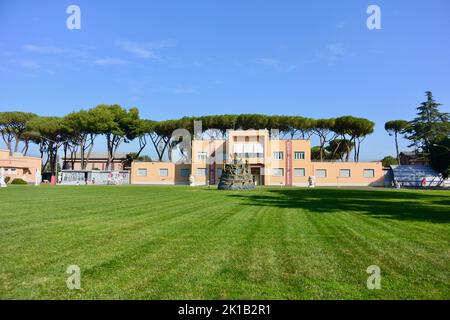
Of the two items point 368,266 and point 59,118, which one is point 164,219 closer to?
point 368,266

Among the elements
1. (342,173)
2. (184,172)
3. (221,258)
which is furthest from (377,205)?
(184,172)

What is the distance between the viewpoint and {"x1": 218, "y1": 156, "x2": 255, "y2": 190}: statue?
120 ft

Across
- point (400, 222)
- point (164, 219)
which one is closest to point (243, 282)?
point (164, 219)

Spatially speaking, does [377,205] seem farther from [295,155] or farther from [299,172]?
[295,155]

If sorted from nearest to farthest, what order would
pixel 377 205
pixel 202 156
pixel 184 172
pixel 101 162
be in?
pixel 377 205 < pixel 202 156 < pixel 184 172 < pixel 101 162

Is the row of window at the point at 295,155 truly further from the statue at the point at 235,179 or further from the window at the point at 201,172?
the statue at the point at 235,179

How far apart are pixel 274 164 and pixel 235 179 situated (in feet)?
Result: 81.3

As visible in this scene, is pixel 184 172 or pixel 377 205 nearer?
pixel 377 205

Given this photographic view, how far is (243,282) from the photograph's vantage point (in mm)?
5266

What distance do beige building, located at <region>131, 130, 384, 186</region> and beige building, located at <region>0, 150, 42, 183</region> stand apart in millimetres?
31448

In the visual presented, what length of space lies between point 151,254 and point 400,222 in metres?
8.63

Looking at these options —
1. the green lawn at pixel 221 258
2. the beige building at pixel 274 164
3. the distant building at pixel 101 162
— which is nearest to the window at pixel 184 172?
the beige building at pixel 274 164

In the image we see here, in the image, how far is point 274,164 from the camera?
60.3 m

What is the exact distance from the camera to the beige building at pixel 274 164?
59.7 m
